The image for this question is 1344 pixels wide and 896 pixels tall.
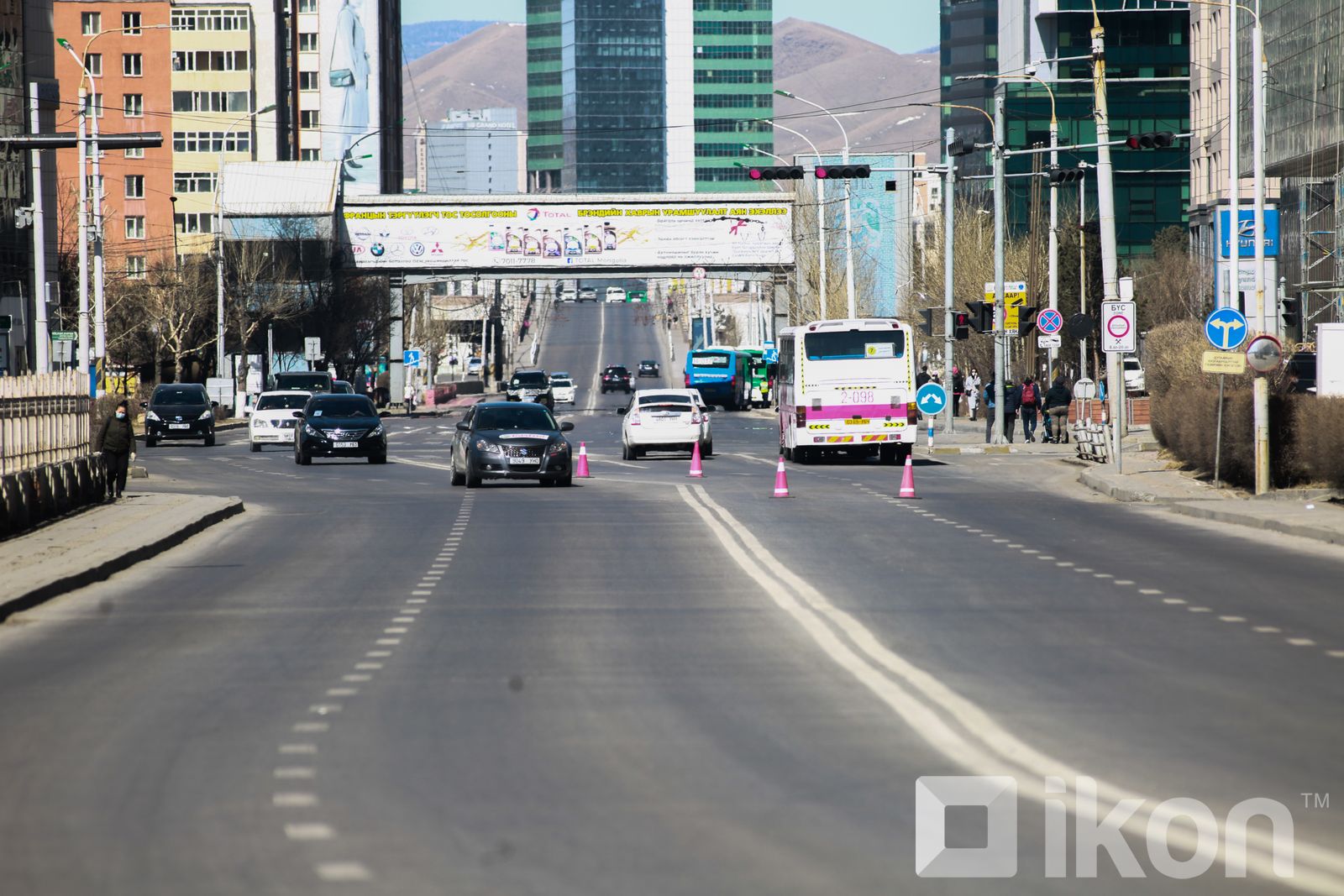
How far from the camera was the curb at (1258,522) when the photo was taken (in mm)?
21312

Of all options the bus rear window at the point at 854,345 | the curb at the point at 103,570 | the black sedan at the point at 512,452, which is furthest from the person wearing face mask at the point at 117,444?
the bus rear window at the point at 854,345

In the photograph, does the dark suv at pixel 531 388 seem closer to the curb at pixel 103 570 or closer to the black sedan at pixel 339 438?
the black sedan at pixel 339 438

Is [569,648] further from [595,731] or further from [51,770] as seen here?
[51,770]

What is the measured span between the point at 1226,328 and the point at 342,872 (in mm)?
23911

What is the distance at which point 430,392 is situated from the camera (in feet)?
360

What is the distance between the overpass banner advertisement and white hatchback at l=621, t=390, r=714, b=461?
47.4 meters

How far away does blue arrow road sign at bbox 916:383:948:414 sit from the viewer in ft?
148

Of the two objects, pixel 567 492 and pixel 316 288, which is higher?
pixel 316 288

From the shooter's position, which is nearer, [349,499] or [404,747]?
[404,747]

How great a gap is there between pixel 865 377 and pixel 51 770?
33809 mm

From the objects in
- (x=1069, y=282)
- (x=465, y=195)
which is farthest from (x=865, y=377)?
(x=465, y=195)

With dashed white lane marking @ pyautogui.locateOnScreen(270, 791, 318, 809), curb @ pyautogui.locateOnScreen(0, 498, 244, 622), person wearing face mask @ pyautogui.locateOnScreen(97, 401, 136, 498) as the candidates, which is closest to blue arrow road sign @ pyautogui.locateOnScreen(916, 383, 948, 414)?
person wearing face mask @ pyautogui.locateOnScreen(97, 401, 136, 498)

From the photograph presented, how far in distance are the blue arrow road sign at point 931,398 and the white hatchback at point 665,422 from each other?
5.12 meters

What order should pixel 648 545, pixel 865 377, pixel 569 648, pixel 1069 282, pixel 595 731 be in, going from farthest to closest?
pixel 1069 282, pixel 865 377, pixel 648 545, pixel 569 648, pixel 595 731
